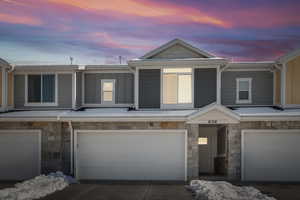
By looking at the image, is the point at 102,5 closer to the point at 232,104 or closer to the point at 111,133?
the point at 111,133

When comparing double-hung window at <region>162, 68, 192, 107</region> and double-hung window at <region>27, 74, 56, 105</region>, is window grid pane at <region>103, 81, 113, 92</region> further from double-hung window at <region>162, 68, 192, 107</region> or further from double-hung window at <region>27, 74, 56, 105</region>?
double-hung window at <region>162, 68, 192, 107</region>

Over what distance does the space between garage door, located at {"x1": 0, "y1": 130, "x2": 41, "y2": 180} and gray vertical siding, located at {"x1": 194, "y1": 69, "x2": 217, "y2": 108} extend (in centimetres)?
780

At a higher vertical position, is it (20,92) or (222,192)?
(20,92)

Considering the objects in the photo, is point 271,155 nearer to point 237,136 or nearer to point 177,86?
point 237,136

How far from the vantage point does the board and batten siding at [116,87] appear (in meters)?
13.9

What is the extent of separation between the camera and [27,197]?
8.07 m

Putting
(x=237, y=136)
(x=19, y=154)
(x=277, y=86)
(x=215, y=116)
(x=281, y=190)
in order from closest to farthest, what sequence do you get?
(x=281, y=190) < (x=215, y=116) < (x=237, y=136) < (x=19, y=154) < (x=277, y=86)

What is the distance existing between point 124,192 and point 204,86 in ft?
21.6

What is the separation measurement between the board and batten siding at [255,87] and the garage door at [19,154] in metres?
9.72

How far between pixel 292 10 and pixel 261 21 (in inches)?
58.8

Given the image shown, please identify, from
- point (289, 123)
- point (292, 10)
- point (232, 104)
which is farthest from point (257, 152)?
point (292, 10)

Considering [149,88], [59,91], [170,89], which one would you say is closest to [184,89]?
[170,89]

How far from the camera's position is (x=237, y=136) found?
10.7 m

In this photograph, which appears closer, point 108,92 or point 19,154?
point 19,154
